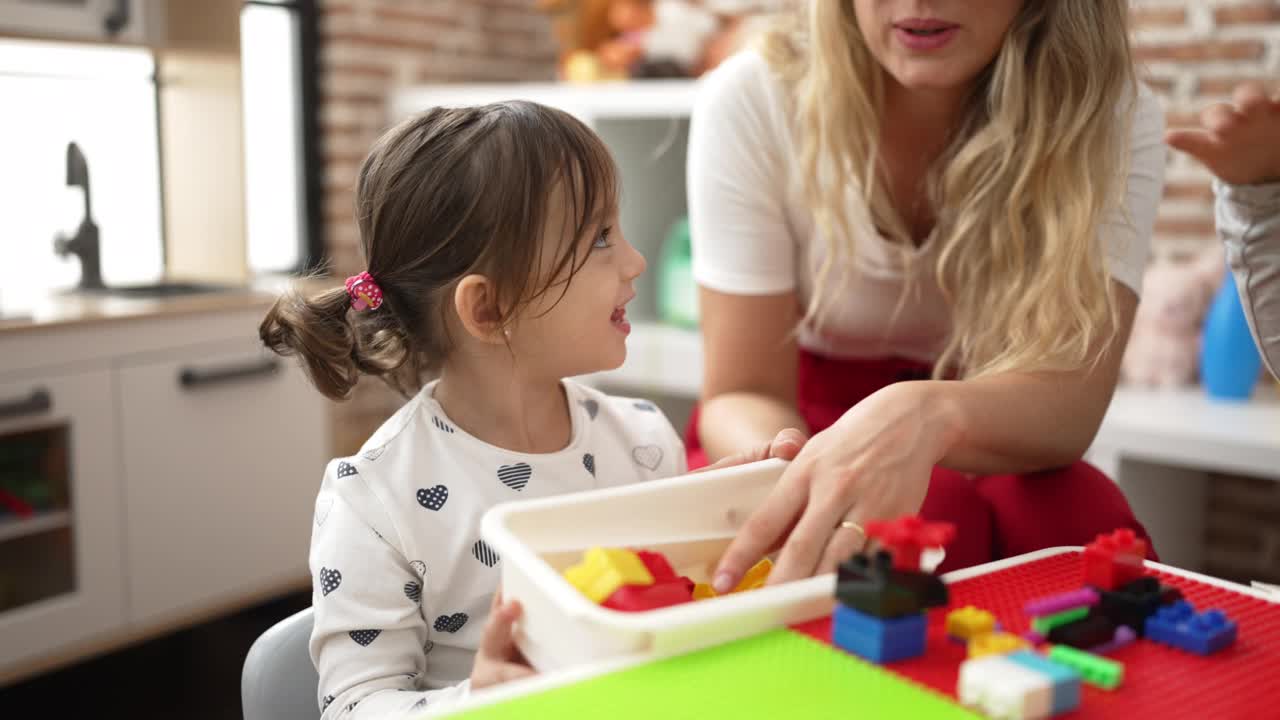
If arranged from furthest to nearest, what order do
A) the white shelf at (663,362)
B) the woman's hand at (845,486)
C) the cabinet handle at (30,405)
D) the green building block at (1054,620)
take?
the white shelf at (663,362) < the cabinet handle at (30,405) < the woman's hand at (845,486) < the green building block at (1054,620)

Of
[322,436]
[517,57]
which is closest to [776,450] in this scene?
[322,436]

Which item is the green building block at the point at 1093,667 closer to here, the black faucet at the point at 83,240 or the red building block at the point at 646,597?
the red building block at the point at 646,597

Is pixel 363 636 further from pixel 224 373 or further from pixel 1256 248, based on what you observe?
pixel 224 373

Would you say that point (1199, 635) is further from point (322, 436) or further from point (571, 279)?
point (322, 436)

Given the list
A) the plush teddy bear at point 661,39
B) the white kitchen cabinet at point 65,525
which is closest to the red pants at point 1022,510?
the white kitchen cabinet at point 65,525

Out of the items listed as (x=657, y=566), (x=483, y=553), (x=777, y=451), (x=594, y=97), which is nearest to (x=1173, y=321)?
A: (x=594, y=97)

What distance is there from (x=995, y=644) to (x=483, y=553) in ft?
1.60

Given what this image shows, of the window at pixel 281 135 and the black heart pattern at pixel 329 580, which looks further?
the window at pixel 281 135

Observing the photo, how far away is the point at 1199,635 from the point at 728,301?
877 mm

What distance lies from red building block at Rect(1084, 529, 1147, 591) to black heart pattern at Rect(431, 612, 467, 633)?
492 millimetres

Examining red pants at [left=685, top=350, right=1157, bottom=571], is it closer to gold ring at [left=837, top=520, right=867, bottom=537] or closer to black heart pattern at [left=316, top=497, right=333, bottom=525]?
gold ring at [left=837, top=520, right=867, bottom=537]

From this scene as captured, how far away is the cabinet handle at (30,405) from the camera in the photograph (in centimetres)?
212

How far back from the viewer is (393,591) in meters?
0.95

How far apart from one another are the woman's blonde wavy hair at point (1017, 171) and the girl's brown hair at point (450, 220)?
1.34 feet
